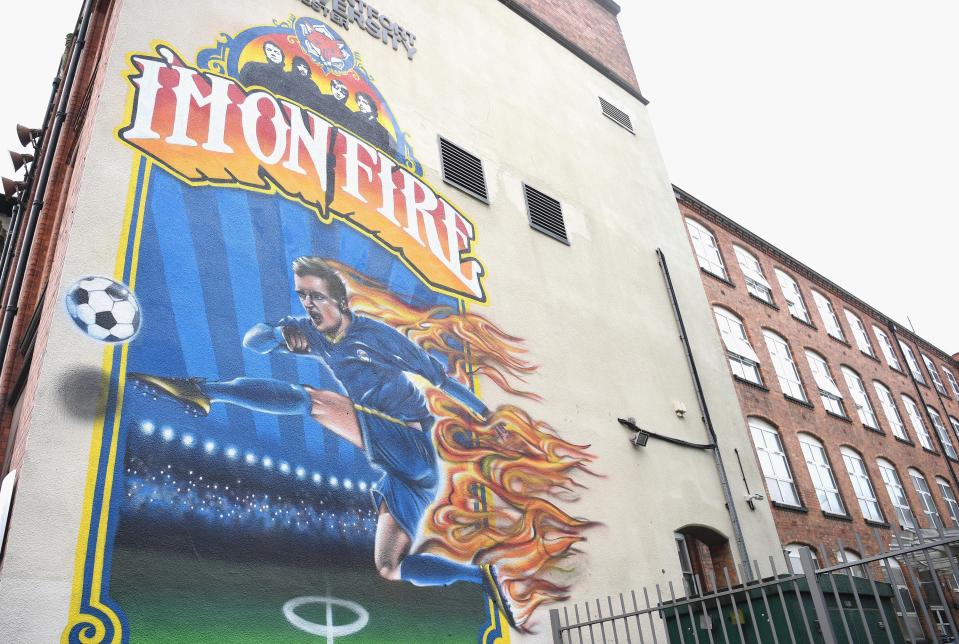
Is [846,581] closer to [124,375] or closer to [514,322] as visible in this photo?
[514,322]

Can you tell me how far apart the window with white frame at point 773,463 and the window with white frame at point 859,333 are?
30.6 feet

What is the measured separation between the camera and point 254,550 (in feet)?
20.5

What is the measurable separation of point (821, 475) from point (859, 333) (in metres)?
9.08

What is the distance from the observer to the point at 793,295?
21109mm

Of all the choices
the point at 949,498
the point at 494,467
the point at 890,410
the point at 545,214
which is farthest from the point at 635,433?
the point at 949,498

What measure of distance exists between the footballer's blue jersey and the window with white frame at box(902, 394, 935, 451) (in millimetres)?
19866

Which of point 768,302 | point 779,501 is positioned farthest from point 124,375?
point 768,302

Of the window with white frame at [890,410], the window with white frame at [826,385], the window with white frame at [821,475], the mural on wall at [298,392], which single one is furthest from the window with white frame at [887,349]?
the mural on wall at [298,392]

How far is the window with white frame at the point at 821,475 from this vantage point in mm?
16047

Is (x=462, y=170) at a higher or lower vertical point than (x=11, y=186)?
lower

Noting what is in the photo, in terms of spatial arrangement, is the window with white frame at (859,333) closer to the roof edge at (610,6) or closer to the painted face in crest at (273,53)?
the roof edge at (610,6)

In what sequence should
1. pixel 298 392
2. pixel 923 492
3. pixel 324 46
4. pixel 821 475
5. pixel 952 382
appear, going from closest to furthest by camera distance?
pixel 298 392, pixel 324 46, pixel 821 475, pixel 923 492, pixel 952 382

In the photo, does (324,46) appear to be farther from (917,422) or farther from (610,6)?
(917,422)

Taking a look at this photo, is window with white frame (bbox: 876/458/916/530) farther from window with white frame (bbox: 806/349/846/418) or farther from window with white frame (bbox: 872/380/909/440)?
window with white frame (bbox: 872/380/909/440)
